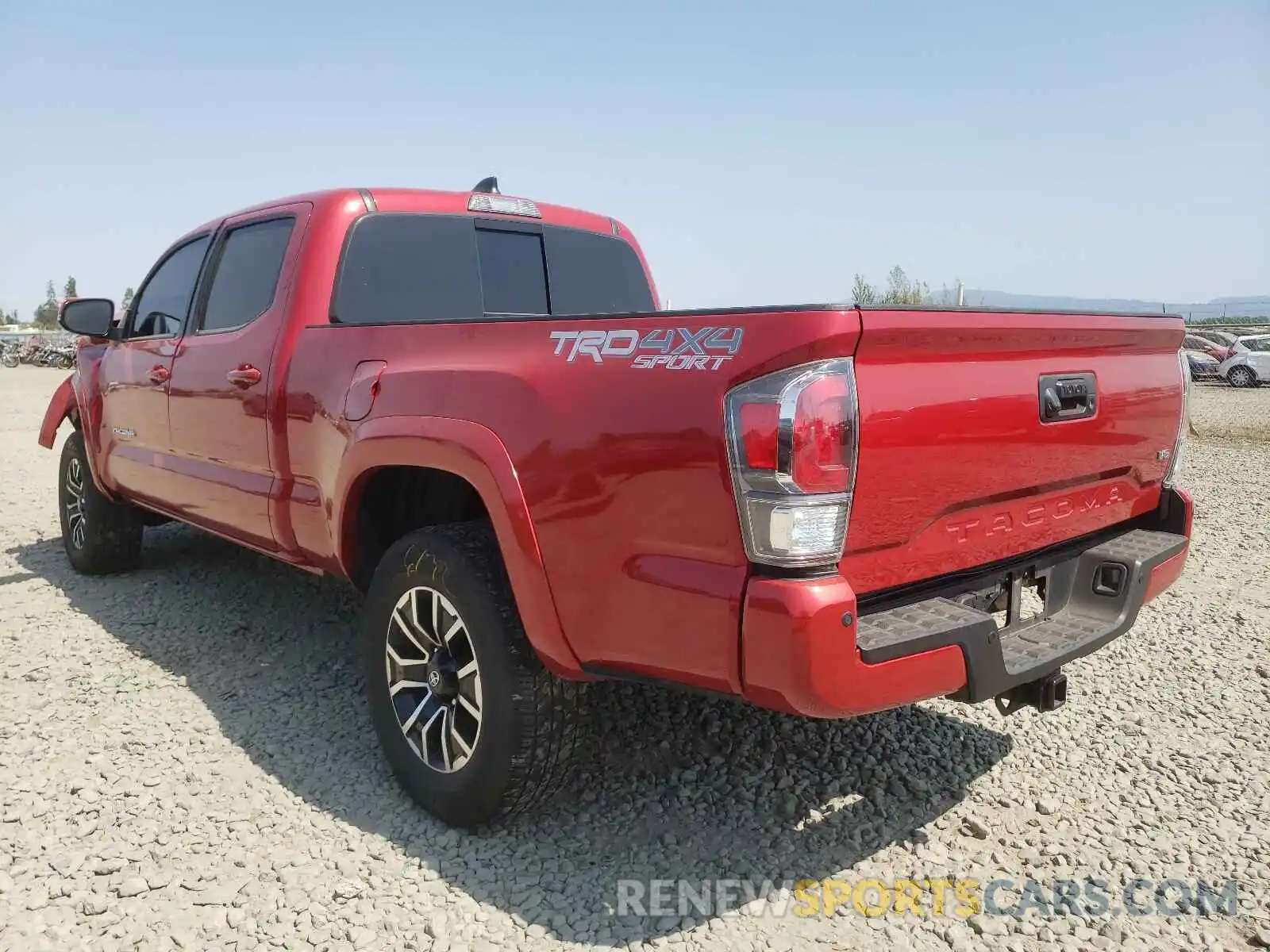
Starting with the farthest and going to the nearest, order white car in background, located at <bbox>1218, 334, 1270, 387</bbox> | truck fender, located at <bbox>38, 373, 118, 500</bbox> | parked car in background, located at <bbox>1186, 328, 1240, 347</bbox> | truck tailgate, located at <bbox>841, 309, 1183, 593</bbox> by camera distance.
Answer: parked car in background, located at <bbox>1186, 328, 1240, 347</bbox>
white car in background, located at <bbox>1218, 334, 1270, 387</bbox>
truck fender, located at <bbox>38, 373, 118, 500</bbox>
truck tailgate, located at <bbox>841, 309, 1183, 593</bbox>

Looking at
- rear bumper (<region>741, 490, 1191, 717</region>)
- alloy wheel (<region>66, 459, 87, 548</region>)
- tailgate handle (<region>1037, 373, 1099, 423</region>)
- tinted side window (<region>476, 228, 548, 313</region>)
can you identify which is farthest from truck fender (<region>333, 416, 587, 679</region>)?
alloy wheel (<region>66, 459, 87, 548</region>)

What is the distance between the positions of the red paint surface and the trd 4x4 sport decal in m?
0.02

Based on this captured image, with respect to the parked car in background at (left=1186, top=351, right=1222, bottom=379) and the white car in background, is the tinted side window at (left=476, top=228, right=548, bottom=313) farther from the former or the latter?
the parked car in background at (left=1186, top=351, right=1222, bottom=379)

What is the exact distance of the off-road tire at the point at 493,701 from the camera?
8.23 feet

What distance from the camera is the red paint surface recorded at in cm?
198

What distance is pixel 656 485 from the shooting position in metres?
2.11

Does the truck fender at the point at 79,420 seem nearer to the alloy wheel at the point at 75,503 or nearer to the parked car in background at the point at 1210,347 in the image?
the alloy wheel at the point at 75,503

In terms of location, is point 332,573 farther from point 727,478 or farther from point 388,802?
point 727,478

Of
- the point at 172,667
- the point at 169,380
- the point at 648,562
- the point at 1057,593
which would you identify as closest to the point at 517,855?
the point at 648,562

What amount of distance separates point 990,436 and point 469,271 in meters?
2.30

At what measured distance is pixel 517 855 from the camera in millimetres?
2639

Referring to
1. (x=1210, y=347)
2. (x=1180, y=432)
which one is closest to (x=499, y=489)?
(x=1180, y=432)

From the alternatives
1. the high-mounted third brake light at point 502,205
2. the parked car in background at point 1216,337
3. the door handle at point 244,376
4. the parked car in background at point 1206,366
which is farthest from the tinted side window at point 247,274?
the parked car in background at point 1216,337

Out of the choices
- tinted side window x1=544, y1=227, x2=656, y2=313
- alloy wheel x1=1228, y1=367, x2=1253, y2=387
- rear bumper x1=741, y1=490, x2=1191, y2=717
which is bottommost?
alloy wheel x1=1228, y1=367, x2=1253, y2=387
